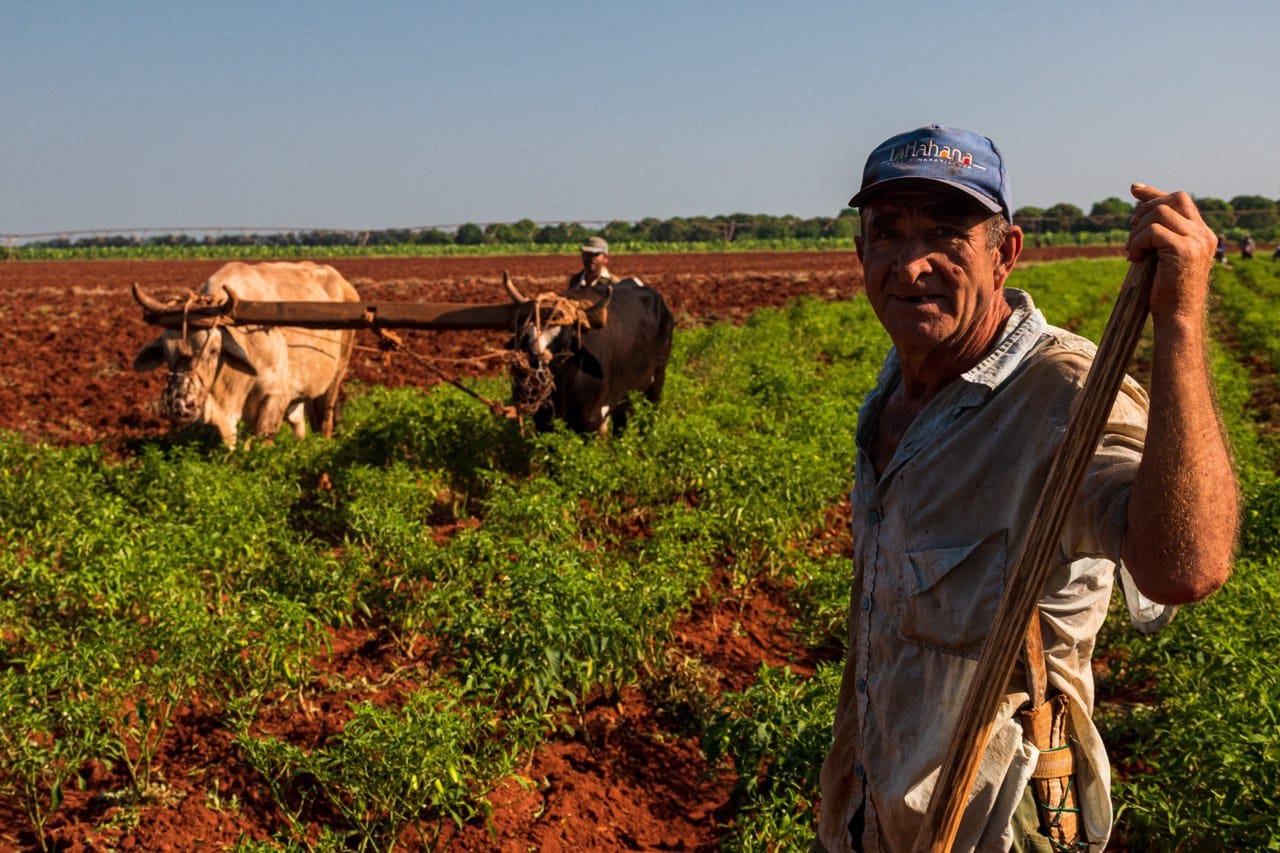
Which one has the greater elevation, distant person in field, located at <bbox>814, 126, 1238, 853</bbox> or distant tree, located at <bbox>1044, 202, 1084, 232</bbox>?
distant tree, located at <bbox>1044, 202, 1084, 232</bbox>

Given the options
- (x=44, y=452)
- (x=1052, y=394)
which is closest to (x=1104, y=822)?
(x=1052, y=394)

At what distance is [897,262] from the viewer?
87.2 inches

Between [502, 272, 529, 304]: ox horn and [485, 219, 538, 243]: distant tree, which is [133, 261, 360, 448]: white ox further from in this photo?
[485, 219, 538, 243]: distant tree

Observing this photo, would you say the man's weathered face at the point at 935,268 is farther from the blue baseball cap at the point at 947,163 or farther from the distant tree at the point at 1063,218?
the distant tree at the point at 1063,218

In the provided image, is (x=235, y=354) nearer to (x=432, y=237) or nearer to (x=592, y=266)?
(x=592, y=266)

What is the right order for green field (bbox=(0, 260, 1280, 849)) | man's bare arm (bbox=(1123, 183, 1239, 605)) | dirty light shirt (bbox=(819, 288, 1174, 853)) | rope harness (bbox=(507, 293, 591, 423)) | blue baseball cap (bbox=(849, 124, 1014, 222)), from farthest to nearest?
rope harness (bbox=(507, 293, 591, 423)), green field (bbox=(0, 260, 1280, 849)), blue baseball cap (bbox=(849, 124, 1014, 222)), dirty light shirt (bbox=(819, 288, 1174, 853)), man's bare arm (bbox=(1123, 183, 1239, 605))

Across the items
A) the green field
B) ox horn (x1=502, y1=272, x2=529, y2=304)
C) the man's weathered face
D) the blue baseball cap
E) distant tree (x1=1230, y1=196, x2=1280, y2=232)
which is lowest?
the green field

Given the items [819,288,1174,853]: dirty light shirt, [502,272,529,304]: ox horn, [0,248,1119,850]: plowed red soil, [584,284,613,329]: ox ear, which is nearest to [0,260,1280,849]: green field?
[0,248,1119,850]: plowed red soil

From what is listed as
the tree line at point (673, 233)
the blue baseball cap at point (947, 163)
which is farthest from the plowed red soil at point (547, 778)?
the tree line at point (673, 233)

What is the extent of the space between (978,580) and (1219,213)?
111m

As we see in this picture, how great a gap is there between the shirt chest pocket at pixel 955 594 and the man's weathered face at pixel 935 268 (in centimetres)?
43

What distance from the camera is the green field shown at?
3.97m

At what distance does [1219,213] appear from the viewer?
323 feet

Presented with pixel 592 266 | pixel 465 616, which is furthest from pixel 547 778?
pixel 592 266
